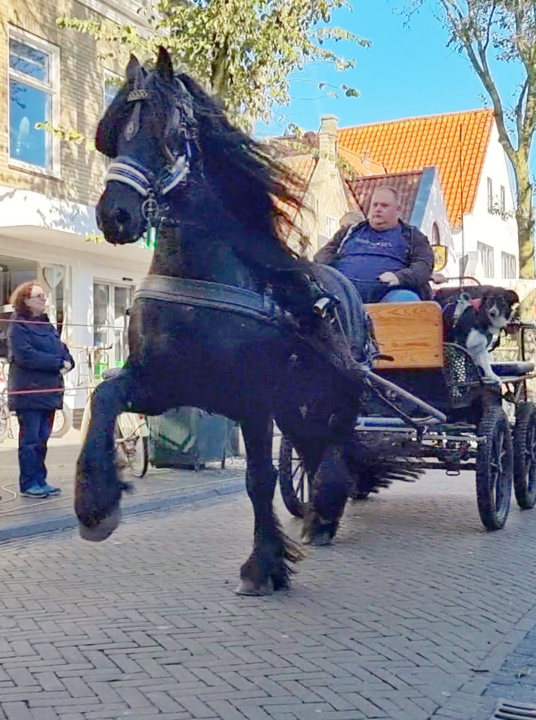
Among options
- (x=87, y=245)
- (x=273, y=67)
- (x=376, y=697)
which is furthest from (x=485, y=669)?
(x=87, y=245)

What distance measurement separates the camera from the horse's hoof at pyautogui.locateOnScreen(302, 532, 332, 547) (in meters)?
6.77

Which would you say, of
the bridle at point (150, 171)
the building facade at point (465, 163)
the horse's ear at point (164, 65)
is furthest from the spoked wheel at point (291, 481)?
the building facade at point (465, 163)

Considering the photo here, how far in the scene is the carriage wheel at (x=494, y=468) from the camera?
7.24m

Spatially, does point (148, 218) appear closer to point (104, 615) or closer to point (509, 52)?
point (104, 615)

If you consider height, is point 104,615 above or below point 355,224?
below

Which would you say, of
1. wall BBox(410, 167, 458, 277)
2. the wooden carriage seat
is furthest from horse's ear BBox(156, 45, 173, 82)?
wall BBox(410, 167, 458, 277)

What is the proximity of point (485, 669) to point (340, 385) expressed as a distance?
2095 mm

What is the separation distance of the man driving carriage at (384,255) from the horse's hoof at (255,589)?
2699 mm

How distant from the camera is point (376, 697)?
3924mm

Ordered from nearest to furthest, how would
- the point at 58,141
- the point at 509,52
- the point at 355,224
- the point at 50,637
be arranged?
the point at 50,637, the point at 355,224, the point at 58,141, the point at 509,52

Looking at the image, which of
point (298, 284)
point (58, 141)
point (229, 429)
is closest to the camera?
point (298, 284)

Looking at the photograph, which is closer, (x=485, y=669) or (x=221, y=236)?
(x=485, y=669)

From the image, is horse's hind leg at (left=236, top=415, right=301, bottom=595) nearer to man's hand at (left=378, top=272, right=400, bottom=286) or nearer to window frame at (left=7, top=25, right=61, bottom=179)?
man's hand at (left=378, top=272, right=400, bottom=286)

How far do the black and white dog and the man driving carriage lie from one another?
320 millimetres
